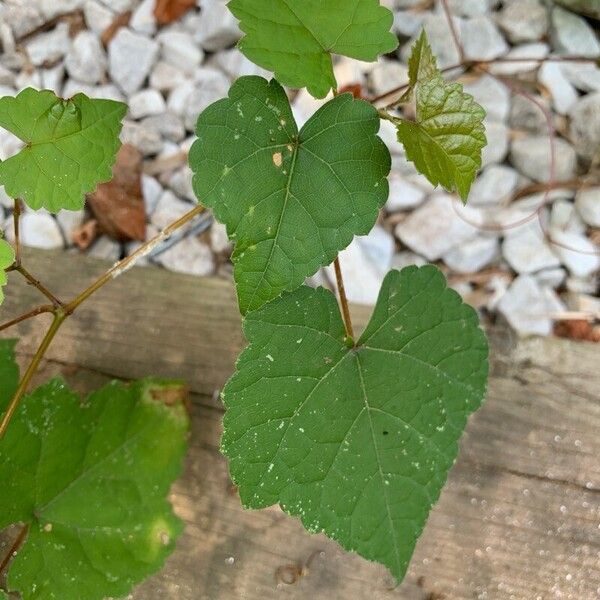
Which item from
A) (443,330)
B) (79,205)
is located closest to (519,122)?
(443,330)

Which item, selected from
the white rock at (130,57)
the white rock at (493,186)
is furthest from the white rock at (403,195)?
the white rock at (130,57)

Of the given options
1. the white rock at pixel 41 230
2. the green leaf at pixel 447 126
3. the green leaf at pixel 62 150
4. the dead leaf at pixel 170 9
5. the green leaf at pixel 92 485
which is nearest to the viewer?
the green leaf at pixel 447 126

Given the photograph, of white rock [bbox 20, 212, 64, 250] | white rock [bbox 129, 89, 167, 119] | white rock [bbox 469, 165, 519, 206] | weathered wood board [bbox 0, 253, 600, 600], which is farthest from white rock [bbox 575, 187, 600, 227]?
white rock [bbox 20, 212, 64, 250]

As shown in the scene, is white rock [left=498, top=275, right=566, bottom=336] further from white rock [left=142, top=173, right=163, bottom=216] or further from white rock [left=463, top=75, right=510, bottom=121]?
white rock [left=142, top=173, right=163, bottom=216]

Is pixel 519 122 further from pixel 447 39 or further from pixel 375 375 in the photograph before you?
pixel 375 375

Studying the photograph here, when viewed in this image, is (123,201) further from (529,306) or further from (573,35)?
(573,35)

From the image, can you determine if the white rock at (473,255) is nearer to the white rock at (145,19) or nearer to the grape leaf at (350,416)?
the grape leaf at (350,416)

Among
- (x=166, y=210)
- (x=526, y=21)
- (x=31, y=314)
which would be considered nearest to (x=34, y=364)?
(x=31, y=314)
